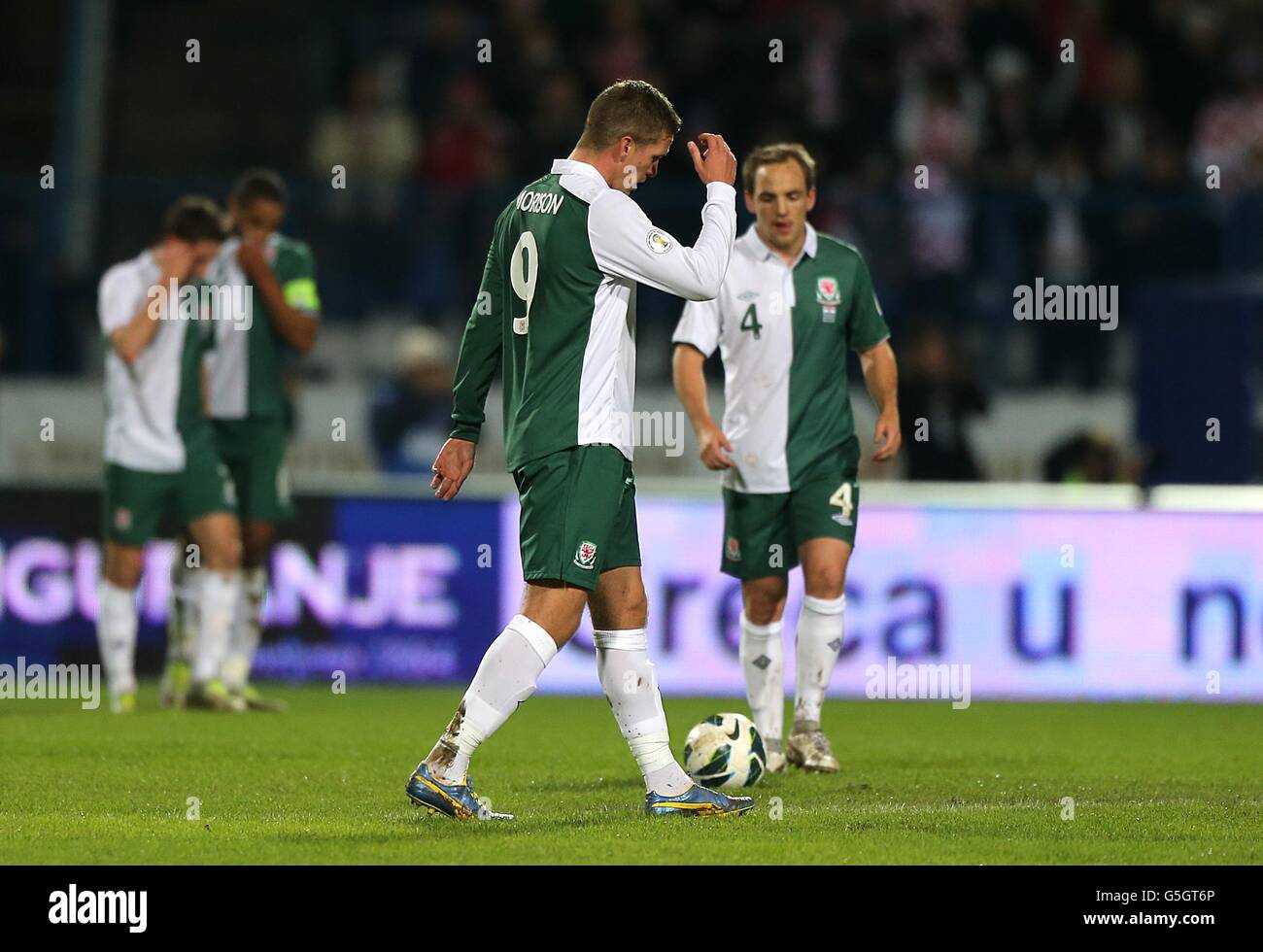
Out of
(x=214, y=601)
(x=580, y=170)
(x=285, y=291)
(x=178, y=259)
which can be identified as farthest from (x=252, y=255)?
(x=580, y=170)

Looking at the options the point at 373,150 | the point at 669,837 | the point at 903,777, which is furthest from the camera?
the point at 373,150

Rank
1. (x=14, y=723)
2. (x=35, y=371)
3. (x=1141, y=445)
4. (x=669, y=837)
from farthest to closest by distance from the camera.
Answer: (x=35, y=371), (x=1141, y=445), (x=14, y=723), (x=669, y=837)

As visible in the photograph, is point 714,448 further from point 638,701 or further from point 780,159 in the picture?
point 638,701

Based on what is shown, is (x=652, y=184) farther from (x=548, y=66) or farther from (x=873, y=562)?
(x=873, y=562)

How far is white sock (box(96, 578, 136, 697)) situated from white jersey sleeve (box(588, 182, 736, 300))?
523 centimetres

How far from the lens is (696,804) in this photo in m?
7.08

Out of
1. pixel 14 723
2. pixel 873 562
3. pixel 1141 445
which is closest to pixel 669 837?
pixel 14 723

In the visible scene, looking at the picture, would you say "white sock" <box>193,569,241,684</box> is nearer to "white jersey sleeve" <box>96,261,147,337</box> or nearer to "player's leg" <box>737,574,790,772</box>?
"white jersey sleeve" <box>96,261,147,337</box>

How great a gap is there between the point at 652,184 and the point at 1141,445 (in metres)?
4.25

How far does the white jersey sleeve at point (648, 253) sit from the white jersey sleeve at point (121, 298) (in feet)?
16.1

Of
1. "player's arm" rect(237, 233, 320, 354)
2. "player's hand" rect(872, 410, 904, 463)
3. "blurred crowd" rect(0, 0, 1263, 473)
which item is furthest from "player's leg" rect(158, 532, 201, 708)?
"player's hand" rect(872, 410, 904, 463)

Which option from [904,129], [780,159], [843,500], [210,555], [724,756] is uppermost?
[904,129]

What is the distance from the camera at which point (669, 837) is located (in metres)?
6.58

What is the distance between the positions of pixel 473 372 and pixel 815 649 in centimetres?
224
